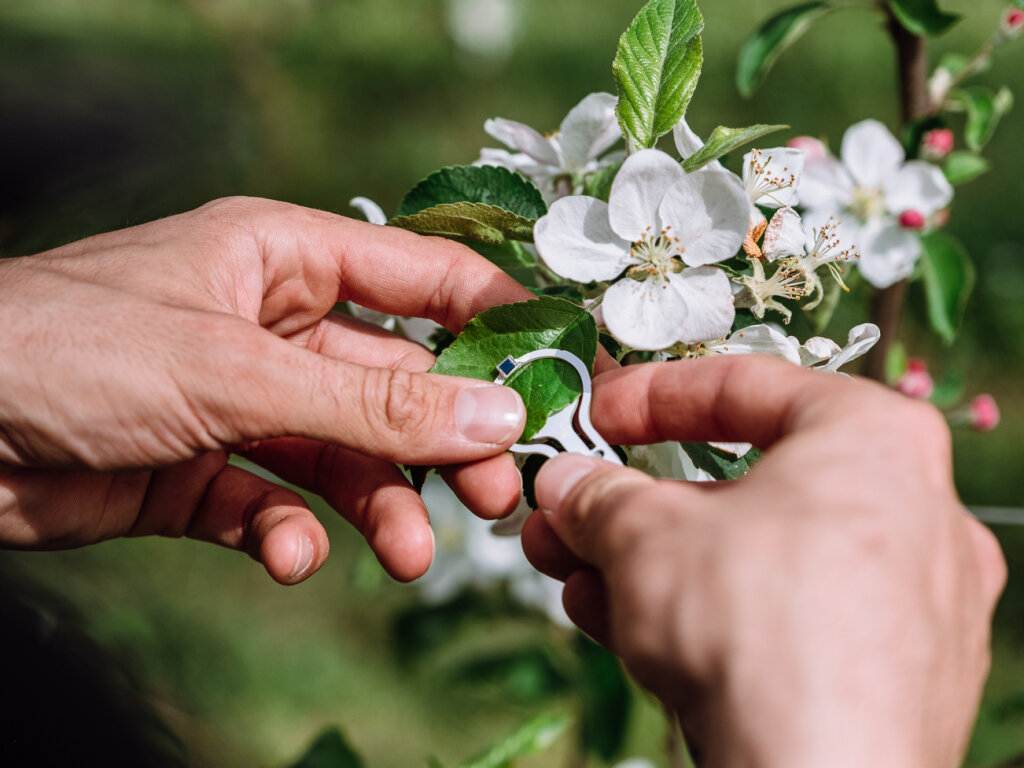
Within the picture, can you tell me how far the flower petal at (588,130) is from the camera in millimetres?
1243

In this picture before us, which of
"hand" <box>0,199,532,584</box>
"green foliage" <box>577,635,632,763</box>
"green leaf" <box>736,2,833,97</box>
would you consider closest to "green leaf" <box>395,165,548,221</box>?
"hand" <box>0,199,532,584</box>

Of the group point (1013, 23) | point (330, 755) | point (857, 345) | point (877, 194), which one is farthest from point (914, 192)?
point (330, 755)

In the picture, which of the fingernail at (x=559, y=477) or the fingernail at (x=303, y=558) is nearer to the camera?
the fingernail at (x=559, y=477)

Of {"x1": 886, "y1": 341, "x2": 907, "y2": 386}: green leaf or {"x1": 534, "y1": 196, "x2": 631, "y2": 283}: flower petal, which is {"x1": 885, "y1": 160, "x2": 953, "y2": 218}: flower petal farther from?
{"x1": 534, "y1": 196, "x2": 631, "y2": 283}: flower petal

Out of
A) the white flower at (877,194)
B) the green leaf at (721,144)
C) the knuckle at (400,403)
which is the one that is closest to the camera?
the green leaf at (721,144)

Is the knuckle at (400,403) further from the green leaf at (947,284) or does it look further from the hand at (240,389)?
the green leaf at (947,284)

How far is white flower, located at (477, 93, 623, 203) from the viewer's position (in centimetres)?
125

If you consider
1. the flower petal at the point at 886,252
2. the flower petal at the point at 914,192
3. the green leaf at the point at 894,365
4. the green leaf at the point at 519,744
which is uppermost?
the flower petal at the point at 914,192

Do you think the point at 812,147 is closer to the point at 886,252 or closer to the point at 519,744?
the point at 886,252

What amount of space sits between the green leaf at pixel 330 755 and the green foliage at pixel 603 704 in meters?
0.52

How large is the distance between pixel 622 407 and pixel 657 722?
2086 millimetres

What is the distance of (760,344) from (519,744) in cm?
90

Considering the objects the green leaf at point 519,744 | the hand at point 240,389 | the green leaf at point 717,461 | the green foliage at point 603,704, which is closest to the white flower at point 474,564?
the green foliage at point 603,704

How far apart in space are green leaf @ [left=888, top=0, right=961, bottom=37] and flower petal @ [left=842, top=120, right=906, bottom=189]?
306mm
